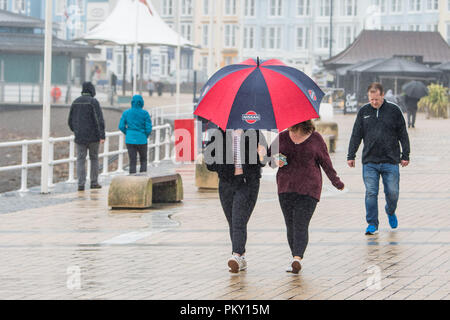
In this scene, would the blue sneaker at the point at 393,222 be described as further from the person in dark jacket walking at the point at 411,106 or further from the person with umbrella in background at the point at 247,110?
the person in dark jacket walking at the point at 411,106

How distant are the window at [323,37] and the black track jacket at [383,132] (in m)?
84.7

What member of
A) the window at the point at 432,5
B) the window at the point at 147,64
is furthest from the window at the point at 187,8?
the window at the point at 432,5

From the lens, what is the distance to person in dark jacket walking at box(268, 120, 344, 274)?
8.70 metres

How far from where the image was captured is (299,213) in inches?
345

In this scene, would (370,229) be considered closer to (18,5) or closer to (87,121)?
(87,121)

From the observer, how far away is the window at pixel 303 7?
316ft

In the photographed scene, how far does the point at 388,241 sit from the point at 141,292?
3507 mm

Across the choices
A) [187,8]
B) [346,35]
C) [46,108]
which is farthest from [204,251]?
[187,8]

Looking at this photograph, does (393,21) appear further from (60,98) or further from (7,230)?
(7,230)

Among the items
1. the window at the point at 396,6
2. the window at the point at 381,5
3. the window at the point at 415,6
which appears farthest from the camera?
the window at the point at 381,5

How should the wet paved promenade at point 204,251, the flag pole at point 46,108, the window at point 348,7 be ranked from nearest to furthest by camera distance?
the wet paved promenade at point 204,251 → the flag pole at point 46,108 → the window at point 348,7

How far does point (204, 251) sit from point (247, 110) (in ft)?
6.29

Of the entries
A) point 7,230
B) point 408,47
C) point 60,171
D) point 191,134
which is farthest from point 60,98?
point 7,230
